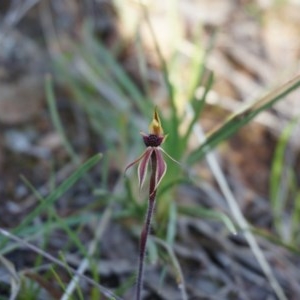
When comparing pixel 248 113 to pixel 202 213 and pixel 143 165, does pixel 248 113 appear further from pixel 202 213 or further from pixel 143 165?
pixel 143 165

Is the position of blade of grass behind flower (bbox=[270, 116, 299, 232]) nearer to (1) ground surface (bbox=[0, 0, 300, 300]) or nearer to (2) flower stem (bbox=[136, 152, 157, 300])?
(1) ground surface (bbox=[0, 0, 300, 300])

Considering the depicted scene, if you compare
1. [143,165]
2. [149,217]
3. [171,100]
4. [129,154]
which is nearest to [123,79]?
[129,154]

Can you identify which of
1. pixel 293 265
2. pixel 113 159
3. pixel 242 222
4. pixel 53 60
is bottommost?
pixel 293 265

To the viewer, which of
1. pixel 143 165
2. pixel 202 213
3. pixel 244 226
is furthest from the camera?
pixel 244 226

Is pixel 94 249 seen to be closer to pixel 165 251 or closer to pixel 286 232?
pixel 165 251

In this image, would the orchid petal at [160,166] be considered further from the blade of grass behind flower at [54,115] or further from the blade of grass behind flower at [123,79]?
the blade of grass behind flower at [123,79]

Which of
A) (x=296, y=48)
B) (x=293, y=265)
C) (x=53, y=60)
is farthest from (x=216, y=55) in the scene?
(x=293, y=265)

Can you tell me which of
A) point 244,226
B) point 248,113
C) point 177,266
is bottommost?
point 244,226

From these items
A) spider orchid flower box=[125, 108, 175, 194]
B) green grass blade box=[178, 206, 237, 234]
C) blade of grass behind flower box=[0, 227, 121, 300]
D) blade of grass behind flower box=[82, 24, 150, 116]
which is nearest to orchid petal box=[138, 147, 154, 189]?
spider orchid flower box=[125, 108, 175, 194]

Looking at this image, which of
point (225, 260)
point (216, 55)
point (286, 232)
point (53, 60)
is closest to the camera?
point (225, 260)

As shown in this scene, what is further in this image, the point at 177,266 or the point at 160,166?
the point at 177,266
